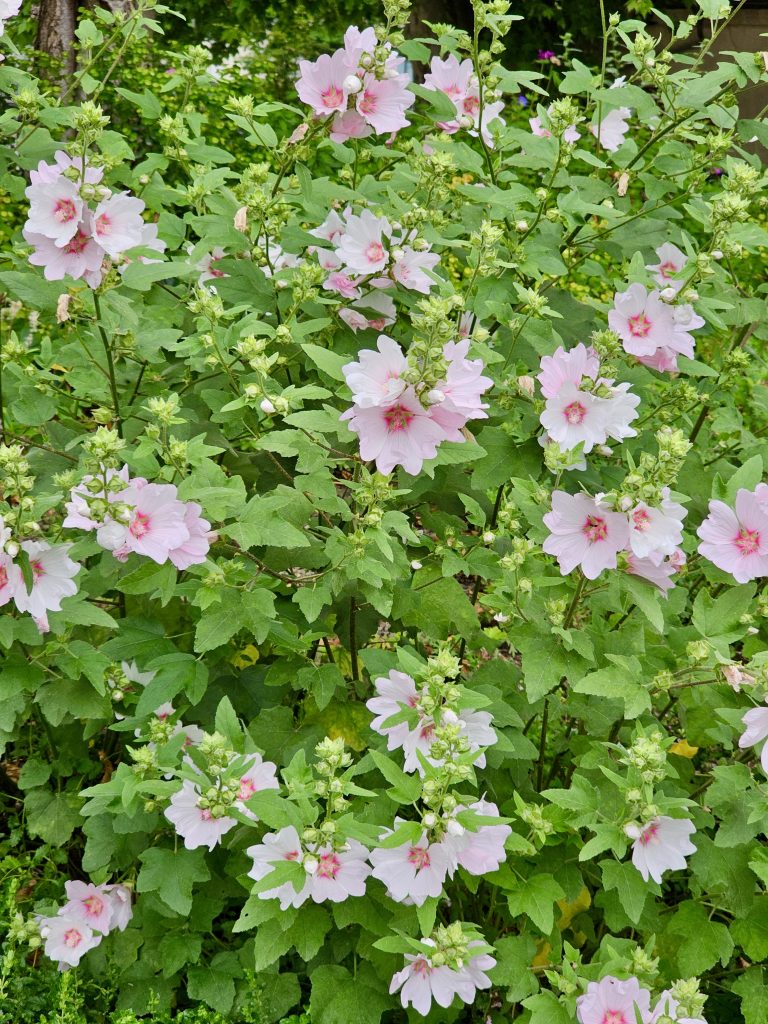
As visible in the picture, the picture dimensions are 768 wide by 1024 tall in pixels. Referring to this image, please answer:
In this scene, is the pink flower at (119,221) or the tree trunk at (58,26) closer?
the pink flower at (119,221)

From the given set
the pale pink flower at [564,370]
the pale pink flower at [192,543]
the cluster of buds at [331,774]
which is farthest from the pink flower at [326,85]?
the cluster of buds at [331,774]

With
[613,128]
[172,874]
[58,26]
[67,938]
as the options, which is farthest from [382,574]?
[58,26]

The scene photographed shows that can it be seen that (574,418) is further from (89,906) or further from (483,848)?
(89,906)

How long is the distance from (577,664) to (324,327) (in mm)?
936

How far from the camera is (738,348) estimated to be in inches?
118

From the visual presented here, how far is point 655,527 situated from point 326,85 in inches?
49.6

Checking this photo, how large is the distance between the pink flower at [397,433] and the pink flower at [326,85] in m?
0.89

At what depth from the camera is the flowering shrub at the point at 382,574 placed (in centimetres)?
193

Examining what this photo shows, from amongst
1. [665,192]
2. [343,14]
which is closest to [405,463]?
[665,192]

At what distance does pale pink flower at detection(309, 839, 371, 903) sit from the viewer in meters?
1.91

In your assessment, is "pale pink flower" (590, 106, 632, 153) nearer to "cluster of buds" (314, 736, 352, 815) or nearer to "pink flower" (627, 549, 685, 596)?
"pink flower" (627, 549, 685, 596)

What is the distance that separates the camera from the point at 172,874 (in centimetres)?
226

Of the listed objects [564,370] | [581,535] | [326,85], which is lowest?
[581,535]

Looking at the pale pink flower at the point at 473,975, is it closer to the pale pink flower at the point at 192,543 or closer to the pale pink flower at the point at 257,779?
the pale pink flower at the point at 257,779
